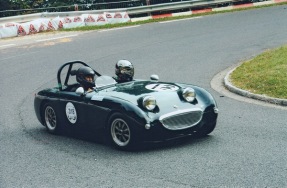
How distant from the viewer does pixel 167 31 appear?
23.1m

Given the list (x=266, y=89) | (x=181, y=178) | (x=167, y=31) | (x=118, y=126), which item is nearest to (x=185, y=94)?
(x=118, y=126)

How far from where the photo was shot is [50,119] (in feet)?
32.2

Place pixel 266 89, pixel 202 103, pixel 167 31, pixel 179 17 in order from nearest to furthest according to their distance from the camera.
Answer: pixel 202 103
pixel 266 89
pixel 167 31
pixel 179 17

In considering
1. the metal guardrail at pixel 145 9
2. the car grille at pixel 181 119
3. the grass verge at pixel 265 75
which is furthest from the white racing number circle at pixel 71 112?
the metal guardrail at pixel 145 9

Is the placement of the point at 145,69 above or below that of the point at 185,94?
below

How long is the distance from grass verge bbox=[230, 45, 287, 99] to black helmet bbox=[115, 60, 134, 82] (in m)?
3.67

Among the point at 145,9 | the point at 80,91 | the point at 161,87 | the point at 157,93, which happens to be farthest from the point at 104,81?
the point at 145,9

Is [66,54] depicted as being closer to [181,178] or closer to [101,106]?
[101,106]

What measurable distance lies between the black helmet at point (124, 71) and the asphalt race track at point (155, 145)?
4.09ft

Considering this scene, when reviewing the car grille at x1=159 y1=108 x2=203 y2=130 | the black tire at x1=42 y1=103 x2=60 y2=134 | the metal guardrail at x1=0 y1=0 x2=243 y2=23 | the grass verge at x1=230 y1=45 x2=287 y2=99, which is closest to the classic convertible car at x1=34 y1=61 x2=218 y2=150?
the car grille at x1=159 y1=108 x2=203 y2=130

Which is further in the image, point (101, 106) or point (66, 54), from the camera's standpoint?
point (66, 54)

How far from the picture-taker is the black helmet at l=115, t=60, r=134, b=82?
30.4 ft

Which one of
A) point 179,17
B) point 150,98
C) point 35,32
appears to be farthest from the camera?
point 179,17

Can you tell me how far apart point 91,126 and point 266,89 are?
5.02 meters
